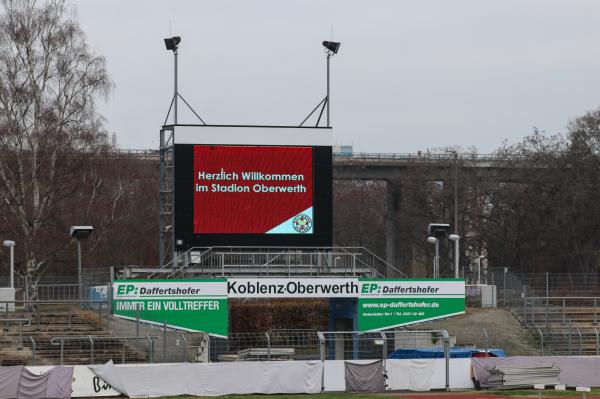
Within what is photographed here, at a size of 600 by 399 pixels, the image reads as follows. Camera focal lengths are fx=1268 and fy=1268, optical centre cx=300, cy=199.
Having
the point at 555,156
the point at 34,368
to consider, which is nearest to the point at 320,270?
the point at 34,368

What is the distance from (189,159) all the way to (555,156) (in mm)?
42583

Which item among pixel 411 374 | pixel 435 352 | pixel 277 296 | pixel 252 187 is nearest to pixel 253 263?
pixel 277 296

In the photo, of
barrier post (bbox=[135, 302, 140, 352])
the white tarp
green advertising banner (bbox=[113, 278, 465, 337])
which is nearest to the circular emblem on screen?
green advertising banner (bbox=[113, 278, 465, 337])

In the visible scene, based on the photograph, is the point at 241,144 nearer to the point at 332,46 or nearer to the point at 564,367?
the point at 332,46

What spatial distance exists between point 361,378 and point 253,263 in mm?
7687

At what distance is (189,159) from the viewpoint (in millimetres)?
44219

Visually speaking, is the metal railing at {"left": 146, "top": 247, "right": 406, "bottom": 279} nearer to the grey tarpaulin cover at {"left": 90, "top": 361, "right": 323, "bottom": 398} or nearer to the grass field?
the grey tarpaulin cover at {"left": 90, "top": 361, "right": 323, "bottom": 398}

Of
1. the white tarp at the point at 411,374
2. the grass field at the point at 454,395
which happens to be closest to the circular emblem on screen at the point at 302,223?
the white tarp at the point at 411,374

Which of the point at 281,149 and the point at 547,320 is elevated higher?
the point at 281,149

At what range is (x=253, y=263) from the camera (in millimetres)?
44500

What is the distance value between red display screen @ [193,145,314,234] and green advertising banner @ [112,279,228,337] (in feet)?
7.11

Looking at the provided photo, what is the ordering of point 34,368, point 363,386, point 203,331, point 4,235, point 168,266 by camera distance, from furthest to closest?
point 4,235 → point 168,266 → point 203,331 → point 363,386 → point 34,368

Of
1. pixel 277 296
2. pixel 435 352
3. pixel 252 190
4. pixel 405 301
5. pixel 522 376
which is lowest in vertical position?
pixel 522 376

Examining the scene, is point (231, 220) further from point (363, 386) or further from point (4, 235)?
point (4, 235)
